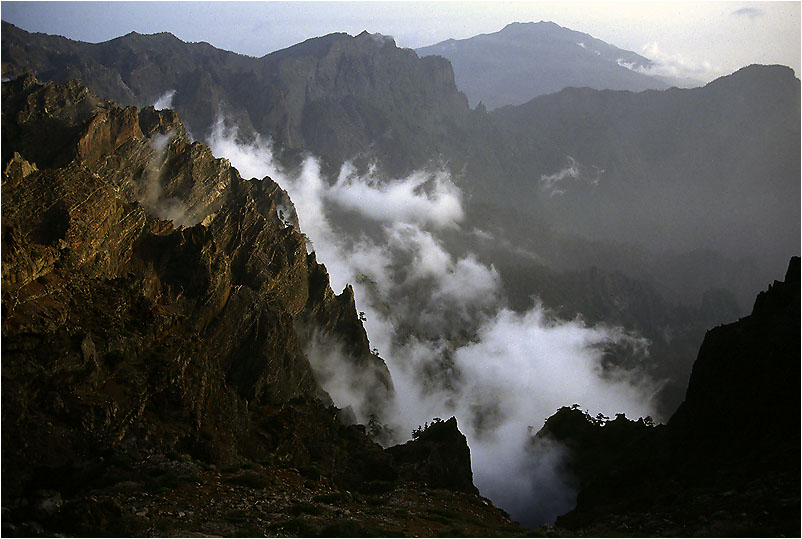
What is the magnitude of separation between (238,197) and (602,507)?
74897 millimetres

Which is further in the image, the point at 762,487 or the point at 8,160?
the point at 8,160

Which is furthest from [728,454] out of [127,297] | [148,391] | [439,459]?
[127,297]

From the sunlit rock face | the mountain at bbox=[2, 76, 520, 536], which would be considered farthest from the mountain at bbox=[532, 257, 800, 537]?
the sunlit rock face

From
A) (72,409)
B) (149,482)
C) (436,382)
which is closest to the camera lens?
(149,482)

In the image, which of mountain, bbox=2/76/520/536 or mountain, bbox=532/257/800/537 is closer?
mountain, bbox=2/76/520/536

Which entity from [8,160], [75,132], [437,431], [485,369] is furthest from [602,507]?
[485,369]

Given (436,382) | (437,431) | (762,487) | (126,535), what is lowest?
(126,535)

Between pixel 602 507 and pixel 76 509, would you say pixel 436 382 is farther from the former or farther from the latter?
pixel 76 509

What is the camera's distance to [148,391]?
3172 centimetres

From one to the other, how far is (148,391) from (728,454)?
35.8 m

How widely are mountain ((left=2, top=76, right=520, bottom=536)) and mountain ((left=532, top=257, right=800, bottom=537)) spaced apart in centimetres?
920

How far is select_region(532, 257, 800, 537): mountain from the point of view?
23766 millimetres

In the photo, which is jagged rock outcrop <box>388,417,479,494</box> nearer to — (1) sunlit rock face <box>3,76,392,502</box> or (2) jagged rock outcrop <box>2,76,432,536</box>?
(2) jagged rock outcrop <box>2,76,432,536</box>

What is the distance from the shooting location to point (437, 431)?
5491 cm
